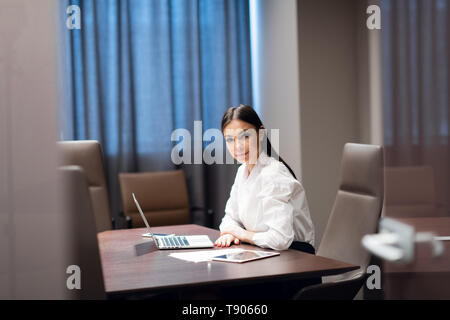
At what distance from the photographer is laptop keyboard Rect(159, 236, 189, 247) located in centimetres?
224

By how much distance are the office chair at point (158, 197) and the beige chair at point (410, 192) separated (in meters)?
3.07

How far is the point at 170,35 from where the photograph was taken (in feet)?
13.8

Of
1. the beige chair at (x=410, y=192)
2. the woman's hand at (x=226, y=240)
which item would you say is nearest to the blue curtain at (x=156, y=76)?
the woman's hand at (x=226, y=240)

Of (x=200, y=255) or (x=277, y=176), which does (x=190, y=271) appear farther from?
(x=277, y=176)

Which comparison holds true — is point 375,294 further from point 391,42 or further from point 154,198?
point 154,198

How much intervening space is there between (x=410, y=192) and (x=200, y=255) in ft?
3.97

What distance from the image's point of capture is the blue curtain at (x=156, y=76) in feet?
13.4

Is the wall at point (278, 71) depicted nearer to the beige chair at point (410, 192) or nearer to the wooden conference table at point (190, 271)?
the wooden conference table at point (190, 271)

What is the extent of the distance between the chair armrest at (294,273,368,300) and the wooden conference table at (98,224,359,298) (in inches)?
3.0

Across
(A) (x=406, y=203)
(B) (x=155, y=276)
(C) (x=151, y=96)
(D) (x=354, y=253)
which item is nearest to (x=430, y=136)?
(A) (x=406, y=203)

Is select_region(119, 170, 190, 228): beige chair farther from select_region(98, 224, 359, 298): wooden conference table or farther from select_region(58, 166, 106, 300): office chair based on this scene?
select_region(58, 166, 106, 300): office chair

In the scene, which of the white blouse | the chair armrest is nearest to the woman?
the white blouse

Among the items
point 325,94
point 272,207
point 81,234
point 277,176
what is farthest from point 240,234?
point 325,94

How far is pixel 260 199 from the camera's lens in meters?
2.29
